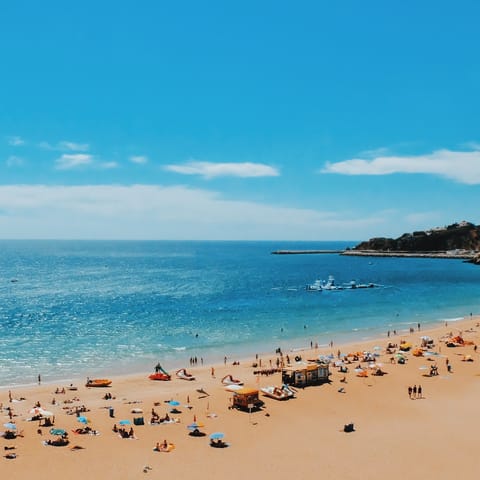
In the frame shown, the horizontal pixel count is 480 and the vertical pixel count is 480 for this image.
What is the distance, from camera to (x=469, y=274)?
13612 centimetres

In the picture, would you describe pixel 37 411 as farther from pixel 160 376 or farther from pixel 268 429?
pixel 268 429

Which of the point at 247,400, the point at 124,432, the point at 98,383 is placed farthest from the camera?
the point at 98,383

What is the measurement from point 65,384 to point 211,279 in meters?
89.4

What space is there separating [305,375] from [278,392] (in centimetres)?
414

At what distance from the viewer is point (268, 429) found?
2923 cm

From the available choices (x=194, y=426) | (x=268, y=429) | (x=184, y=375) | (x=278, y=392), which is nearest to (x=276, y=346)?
(x=184, y=375)

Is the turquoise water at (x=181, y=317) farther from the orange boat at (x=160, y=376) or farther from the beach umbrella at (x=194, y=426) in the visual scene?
the beach umbrella at (x=194, y=426)

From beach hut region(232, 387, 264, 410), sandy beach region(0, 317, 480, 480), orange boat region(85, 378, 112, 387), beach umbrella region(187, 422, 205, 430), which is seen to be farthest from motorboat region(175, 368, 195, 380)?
beach umbrella region(187, 422, 205, 430)

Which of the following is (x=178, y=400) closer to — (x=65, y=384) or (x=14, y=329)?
(x=65, y=384)

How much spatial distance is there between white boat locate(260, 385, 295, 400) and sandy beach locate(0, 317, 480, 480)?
512mm

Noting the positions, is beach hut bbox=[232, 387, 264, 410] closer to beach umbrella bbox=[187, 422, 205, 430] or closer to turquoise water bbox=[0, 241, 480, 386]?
beach umbrella bbox=[187, 422, 205, 430]

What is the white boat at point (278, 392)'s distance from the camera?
35.0m

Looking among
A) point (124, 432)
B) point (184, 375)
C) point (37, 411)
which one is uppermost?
point (37, 411)

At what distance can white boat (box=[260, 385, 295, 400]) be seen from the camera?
115ft
